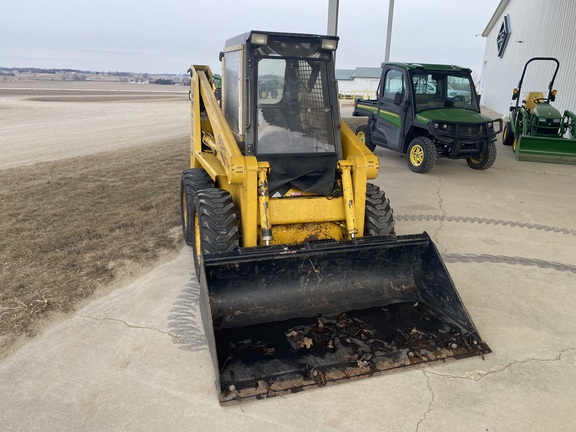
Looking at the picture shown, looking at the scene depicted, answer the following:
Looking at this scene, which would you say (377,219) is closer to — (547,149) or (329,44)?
(329,44)

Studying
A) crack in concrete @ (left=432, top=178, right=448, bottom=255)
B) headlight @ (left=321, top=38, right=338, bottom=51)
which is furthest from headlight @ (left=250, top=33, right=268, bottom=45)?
crack in concrete @ (left=432, top=178, right=448, bottom=255)

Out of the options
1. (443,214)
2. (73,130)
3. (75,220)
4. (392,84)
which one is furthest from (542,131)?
(73,130)

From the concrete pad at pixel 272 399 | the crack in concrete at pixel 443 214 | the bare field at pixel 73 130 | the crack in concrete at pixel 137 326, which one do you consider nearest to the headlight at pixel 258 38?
the concrete pad at pixel 272 399

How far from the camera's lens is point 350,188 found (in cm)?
417

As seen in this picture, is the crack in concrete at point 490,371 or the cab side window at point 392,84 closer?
the crack in concrete at point 490,371

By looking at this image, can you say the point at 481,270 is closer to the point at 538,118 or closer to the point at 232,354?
the point at 232,354

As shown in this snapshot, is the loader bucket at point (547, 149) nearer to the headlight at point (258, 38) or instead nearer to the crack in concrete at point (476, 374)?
the crack in concrete at point (476, 374)

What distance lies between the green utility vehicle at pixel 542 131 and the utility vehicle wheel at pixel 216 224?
898cm

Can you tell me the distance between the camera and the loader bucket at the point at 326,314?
315 cm

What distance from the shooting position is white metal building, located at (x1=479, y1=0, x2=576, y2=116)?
15094 mm

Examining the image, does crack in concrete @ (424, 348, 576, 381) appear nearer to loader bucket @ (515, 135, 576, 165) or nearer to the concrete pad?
the concrete pad

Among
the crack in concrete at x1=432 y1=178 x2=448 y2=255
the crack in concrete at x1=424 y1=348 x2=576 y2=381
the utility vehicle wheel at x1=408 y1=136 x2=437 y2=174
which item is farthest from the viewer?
the utility vehicle wheel at x1=408 y1=136 x2=437 y2=174

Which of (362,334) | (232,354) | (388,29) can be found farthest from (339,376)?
(388,29)

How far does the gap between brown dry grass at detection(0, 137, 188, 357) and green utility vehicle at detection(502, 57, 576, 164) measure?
7.94m
